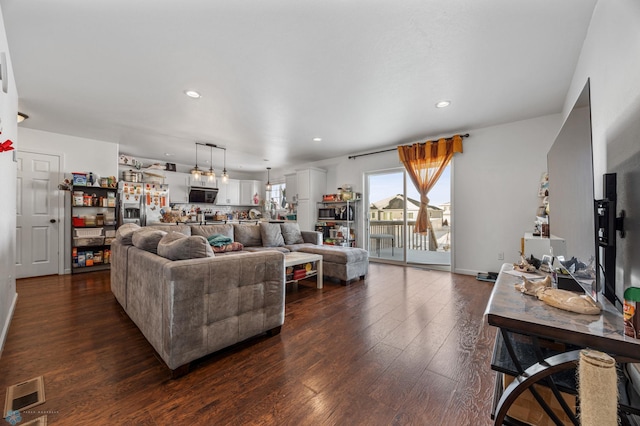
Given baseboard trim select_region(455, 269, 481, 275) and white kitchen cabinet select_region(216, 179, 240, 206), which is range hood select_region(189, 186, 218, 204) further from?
baseboard trim select_region(455, 269, 481, 275)

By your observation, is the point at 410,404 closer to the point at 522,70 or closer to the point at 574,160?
the point at 574,160

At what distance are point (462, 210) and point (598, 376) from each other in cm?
407

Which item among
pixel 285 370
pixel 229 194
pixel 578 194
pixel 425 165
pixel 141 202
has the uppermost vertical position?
pixel 425 165

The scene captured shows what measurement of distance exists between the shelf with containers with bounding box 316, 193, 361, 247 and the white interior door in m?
4.93

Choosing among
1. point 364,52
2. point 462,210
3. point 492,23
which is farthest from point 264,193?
point 492,23

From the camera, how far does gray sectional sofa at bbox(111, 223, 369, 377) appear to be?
5.05 ft

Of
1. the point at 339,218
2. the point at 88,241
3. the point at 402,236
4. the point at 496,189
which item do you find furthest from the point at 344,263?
the point at 88,241

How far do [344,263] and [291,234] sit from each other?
1.55 m

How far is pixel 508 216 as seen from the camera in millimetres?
3904

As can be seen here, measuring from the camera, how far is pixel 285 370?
1.63 m

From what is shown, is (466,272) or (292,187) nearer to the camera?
(466,272)

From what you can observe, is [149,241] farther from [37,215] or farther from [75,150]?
[75,150]

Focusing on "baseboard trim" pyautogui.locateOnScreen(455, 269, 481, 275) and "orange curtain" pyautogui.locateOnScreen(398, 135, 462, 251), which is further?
"orange curtain" pyautogui.locateOnScreen(398, 135, 462, 251)

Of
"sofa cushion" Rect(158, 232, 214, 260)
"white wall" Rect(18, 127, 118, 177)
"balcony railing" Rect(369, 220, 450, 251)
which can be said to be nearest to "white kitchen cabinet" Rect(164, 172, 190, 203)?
"white wall" Rect(18, 127, 118, 177)
